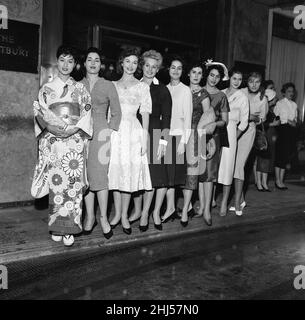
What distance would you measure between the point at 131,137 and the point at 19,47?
2309 mm

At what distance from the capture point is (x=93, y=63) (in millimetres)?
4676

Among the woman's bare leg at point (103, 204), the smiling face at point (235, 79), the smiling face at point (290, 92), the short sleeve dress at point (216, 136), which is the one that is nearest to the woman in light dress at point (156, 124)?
the woman's bare leg at point (103, 204)

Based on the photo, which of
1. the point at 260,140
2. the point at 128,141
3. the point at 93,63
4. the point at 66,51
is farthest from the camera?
the point at 260,140

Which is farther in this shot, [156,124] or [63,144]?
[156,124]

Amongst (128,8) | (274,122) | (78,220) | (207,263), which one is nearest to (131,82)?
(78,220)

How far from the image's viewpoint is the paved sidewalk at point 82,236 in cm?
446

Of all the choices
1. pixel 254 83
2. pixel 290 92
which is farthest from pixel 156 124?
pixel 290 92

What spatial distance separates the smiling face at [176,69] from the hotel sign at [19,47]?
6.94 ft

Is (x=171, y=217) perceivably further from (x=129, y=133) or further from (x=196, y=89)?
(x=196, y=89)

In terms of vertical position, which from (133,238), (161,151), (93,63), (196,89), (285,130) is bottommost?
(133,238)

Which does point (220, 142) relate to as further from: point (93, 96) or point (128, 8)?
point (128, 8)

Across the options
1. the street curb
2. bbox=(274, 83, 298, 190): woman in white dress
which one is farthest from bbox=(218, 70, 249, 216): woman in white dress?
bbox=(274, 83, 298, 190): woman in white dress

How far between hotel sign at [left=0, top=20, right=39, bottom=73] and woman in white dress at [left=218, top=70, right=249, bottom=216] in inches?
115

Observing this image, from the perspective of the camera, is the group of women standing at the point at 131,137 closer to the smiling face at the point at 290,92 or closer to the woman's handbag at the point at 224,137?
the woman's handbag at the point at 224,137
